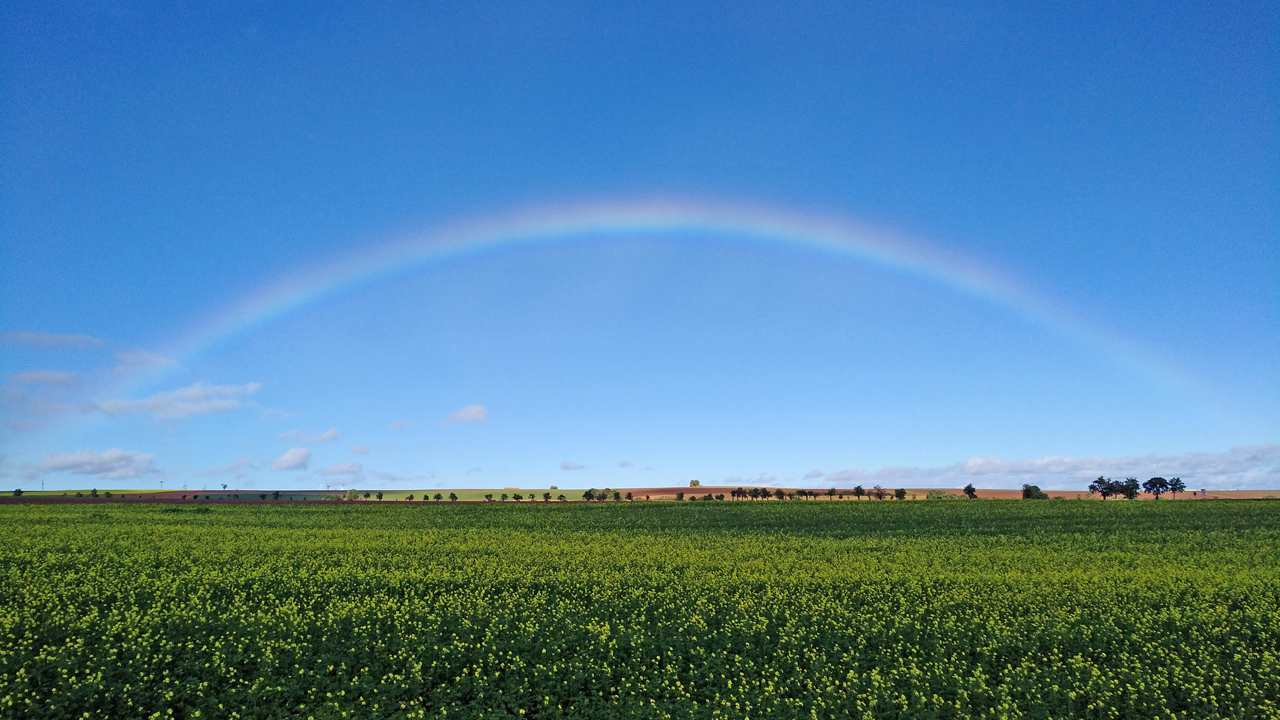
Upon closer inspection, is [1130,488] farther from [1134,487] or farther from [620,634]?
[620,634]

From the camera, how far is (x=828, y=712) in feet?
41.0

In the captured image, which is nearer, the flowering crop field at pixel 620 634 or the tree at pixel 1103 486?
the flowering crop field at pixel 620 634

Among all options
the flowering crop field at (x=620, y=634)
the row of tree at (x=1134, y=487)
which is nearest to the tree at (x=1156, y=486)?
the row of tree at (x=1134, y=487)

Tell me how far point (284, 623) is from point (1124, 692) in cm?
1872

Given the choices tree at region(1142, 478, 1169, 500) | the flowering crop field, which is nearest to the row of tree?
tree at region(1142, 478, 1169, 500)

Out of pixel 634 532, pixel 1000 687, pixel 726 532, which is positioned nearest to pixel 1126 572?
pixel 1000 687

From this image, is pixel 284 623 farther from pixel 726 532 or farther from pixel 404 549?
pixel 726 532

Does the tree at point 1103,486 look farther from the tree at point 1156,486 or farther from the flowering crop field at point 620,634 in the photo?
the flowering crop field at point 620,634

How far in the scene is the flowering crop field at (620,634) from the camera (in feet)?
42.3

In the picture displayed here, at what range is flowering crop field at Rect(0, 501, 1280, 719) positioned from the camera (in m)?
12.9

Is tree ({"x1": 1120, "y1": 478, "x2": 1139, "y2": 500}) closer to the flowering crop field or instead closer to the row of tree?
the row of tree

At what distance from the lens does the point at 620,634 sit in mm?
15422

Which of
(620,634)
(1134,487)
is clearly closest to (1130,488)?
(1134,487)

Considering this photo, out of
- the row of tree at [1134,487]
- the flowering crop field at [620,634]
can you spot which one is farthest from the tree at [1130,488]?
the flowering crop field at [620,634]
